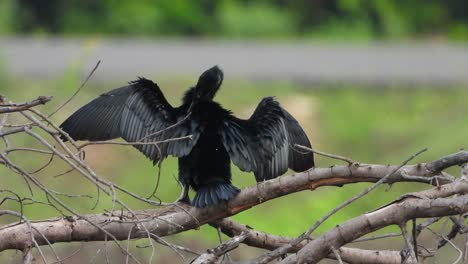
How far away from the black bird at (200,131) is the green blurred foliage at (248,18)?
7.83m

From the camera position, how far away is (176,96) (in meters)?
9.73

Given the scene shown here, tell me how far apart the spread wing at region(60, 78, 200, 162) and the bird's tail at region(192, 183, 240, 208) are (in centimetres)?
17

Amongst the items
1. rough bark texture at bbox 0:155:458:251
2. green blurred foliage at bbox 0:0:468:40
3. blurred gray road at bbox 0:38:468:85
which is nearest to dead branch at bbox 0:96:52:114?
rough bark texture at bbox 0:155:458:251

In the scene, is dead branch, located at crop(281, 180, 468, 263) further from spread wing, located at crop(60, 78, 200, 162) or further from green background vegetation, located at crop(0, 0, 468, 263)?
green background vegetation, located at crop(0, 0, 468, 263)

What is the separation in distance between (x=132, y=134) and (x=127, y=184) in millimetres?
4667

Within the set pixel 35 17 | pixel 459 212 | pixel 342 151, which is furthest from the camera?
pixel 35 17

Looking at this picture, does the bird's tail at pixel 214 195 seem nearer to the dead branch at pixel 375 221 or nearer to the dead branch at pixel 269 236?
the dead branch at pixel 269 236

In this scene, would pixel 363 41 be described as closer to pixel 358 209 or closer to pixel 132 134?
pixel 358 209

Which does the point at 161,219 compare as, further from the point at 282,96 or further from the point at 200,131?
the point at 282,96

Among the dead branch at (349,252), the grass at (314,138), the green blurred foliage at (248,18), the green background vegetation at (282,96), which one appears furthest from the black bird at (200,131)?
the green blurred foliage at (248,18)

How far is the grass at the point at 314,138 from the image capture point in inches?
339

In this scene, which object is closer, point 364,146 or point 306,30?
point 364,146

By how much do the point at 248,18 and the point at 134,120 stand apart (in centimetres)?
819

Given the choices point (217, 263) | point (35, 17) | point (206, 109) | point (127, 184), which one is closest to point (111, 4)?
point (35, 17)
